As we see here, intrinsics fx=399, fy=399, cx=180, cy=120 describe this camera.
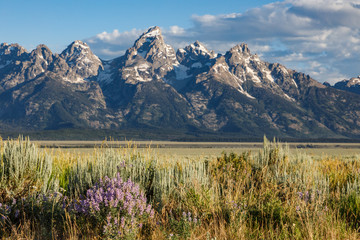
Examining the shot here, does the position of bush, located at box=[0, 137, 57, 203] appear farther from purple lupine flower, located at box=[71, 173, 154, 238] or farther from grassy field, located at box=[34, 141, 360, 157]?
purple lupine flower, located at box=[71, 173, 154, 238]

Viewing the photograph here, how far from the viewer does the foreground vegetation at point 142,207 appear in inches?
294

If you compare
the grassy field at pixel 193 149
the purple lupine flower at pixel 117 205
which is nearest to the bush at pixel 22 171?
the grassy field at pixel 193 149

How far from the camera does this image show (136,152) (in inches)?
461

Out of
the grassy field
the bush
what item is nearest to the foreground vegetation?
the bush

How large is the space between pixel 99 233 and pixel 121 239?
928 mm

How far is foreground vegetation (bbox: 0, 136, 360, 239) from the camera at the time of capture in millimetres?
7469

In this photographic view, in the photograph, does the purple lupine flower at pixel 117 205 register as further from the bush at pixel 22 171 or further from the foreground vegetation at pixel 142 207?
the bush at pixel 22 171

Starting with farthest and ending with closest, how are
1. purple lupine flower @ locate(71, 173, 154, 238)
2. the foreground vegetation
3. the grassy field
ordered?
the grassy field
the foreground vegetation
purple lupine flower @ locate(71, 173, 154, 238)

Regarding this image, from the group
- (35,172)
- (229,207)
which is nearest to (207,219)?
(229,207)

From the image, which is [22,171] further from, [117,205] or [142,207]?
[142,207]

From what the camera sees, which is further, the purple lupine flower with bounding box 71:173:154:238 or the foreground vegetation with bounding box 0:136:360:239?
the foreground vegetation with bounding box 0:136:360:239

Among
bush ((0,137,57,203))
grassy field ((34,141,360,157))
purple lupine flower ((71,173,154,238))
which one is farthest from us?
grassy field ((34,141,360,157))

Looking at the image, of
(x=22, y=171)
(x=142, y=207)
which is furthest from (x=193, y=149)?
(x=142, y=207)

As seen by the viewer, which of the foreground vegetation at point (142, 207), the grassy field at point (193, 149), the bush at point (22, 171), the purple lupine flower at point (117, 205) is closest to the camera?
the purple lupine flower at point (117, 205)
